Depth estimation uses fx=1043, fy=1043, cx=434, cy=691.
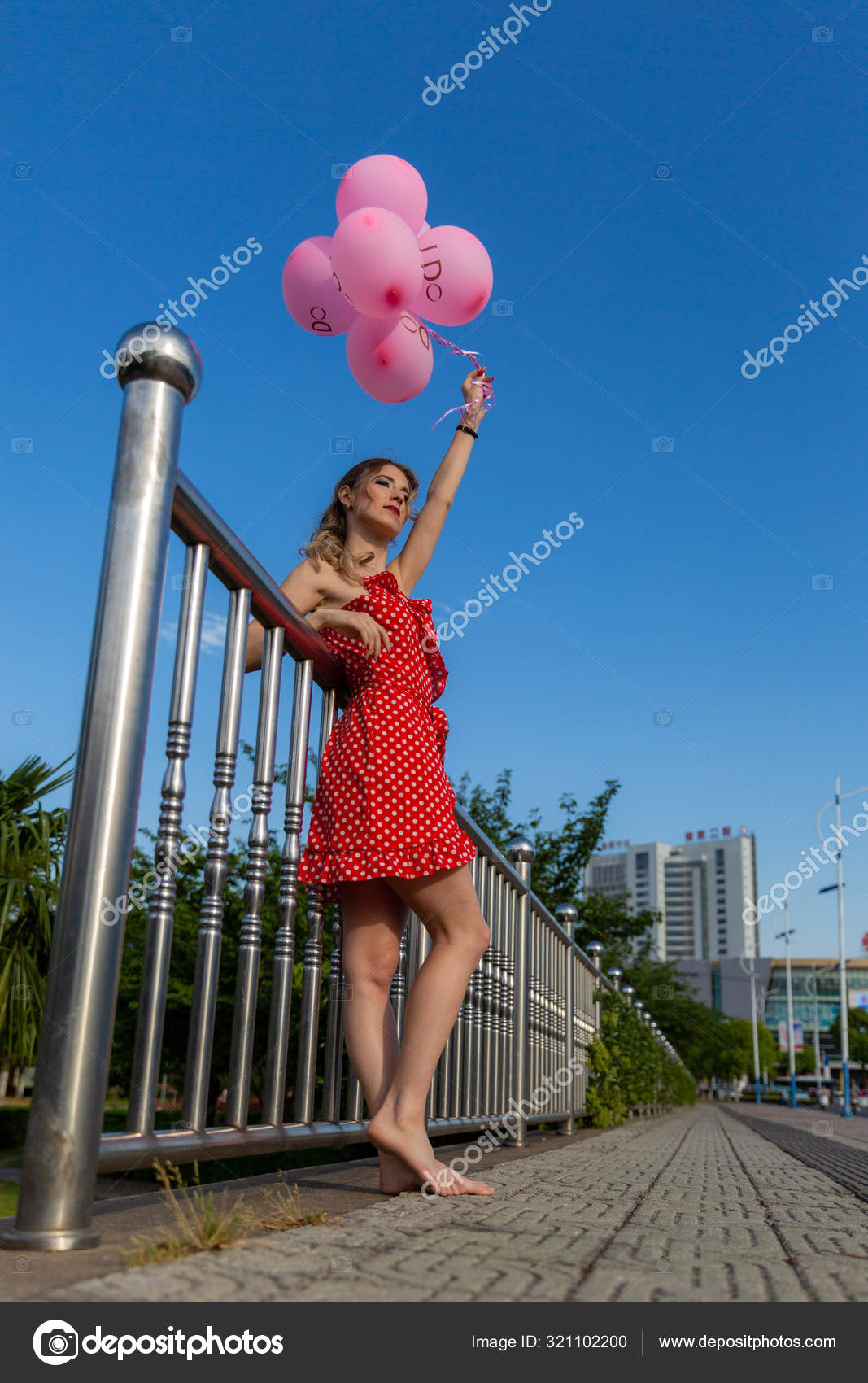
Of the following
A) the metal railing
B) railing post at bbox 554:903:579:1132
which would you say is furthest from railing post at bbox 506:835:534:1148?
the metal railing

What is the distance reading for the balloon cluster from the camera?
10.8 feet

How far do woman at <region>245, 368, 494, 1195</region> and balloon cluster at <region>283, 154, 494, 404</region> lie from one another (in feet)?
2.89

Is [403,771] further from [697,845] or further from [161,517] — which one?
[697,845]

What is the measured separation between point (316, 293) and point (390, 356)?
347mm

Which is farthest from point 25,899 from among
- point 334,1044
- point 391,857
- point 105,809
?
point 105,809

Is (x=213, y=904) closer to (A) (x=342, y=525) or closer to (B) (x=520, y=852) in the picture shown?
(A) (x=342, y=525)

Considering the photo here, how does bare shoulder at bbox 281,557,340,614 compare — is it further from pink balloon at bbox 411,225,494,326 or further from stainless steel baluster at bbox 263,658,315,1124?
pink balloon at bbox 411,225,494,326

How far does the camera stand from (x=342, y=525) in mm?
3039

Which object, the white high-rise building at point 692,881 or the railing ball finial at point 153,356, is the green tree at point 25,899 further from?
the white high-rise building at point 692,881

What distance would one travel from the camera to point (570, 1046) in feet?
22.9

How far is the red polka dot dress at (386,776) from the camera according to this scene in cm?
241
